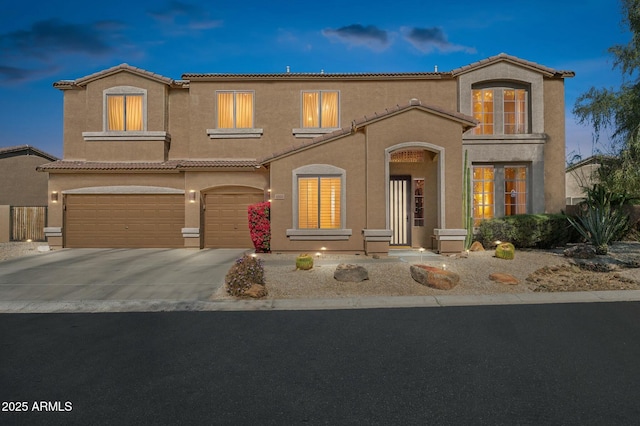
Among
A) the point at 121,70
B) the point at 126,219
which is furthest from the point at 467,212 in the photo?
the point at 121,70

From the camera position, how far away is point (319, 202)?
550 inches

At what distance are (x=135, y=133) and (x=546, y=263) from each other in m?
16.8

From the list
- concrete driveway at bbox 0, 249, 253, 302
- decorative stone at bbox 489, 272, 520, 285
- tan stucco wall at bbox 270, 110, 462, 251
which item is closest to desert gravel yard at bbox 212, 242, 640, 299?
decorative stone at bbox 489, 272, 520, 285

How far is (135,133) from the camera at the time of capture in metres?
17.2

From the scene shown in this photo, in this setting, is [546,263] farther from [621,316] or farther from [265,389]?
[265,389]

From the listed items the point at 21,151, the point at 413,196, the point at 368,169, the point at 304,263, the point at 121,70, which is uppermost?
the point at 121,70

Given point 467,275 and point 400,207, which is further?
point 400,207

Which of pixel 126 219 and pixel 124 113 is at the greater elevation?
pixel 124 113

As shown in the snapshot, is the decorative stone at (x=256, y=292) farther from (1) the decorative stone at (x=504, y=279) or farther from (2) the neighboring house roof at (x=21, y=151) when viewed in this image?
(2) the neighboring house roof at (x=21, y=151)

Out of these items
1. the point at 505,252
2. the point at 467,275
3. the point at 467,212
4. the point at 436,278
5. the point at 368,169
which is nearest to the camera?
the point at 436,278

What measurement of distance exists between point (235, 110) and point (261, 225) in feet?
20.8

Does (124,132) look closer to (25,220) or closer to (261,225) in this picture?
(25,220)

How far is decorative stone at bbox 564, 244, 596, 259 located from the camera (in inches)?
487

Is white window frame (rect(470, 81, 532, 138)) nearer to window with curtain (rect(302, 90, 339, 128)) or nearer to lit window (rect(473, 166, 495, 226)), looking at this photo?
lit window (rect(473, 166, 495, 226))
